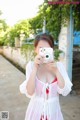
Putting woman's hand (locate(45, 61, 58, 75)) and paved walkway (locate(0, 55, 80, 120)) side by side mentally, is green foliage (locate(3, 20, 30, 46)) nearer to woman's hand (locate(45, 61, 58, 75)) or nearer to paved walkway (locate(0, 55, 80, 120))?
paved walkway (locate(0, 55, 80, 120))

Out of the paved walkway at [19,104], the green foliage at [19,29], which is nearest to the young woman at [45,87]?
the paved walkway at [19,104]

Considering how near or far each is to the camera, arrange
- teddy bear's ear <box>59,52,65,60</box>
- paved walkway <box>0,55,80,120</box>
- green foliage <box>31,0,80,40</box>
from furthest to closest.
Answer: teddy bear's ear <box>59,52,65,60</box>, green foliage <box>31,0,80,40</box>, paved walkway <box>0,55,80,120</box>

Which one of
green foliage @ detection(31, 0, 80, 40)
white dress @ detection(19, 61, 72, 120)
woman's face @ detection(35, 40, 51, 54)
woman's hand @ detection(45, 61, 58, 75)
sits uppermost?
green foliage @ detection(31, 0, 80, 40)

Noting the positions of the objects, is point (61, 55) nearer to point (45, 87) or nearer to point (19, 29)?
point (45, 87)

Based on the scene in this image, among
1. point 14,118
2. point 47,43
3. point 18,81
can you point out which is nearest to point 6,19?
point 18,81

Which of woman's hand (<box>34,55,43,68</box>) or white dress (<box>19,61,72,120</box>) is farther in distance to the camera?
white dress (<box>19,61,72,120</box>)

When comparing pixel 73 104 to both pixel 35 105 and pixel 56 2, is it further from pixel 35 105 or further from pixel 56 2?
pixel 35 105

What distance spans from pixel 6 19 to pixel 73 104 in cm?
1748

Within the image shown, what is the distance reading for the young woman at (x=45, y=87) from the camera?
1544 mm

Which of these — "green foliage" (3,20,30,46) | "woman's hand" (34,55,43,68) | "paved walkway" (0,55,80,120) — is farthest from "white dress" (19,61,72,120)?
"green foliage" (3,20,30,46)

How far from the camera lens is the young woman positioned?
5.07 ft

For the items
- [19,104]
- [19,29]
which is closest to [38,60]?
[19,104]

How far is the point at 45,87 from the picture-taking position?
1.57m

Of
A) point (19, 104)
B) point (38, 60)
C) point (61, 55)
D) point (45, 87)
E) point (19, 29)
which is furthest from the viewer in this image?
point (19, 29)
